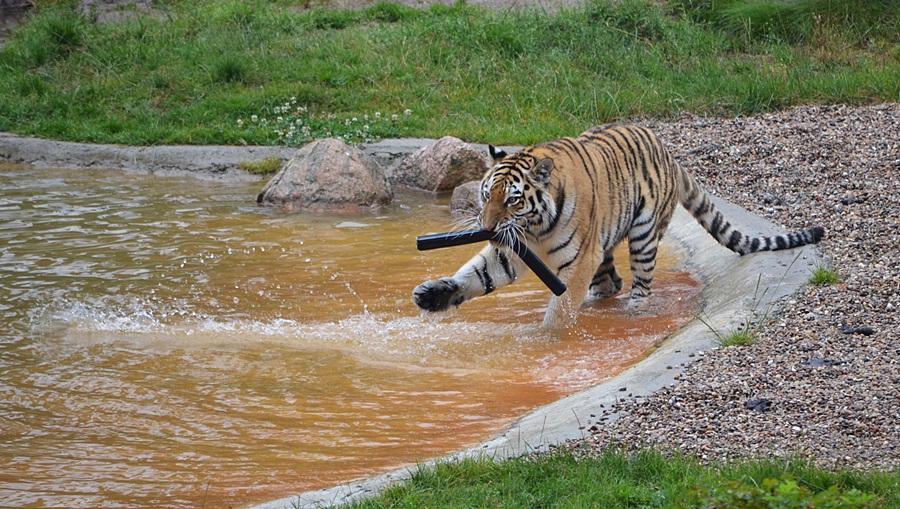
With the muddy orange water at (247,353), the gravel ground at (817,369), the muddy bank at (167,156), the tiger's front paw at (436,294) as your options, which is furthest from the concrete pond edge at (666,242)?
the tiger's front paw at (436,294)

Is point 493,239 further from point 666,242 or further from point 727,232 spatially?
point 666,242

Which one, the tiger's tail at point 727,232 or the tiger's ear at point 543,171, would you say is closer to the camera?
the tiger's ear at point 543,171

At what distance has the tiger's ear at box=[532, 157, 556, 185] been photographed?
5.48m

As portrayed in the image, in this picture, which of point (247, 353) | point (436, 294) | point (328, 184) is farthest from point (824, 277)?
point (328, 184)

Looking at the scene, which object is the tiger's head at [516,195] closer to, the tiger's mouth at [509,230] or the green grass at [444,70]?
the tiger's mouth at [509,230]

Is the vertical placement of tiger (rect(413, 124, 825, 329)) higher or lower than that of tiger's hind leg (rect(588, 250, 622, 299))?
higher

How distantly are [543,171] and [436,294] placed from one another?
949 mm

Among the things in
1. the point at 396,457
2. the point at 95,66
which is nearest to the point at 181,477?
the point at 396,457

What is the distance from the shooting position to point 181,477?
13.4ft

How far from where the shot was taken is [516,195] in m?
5.50

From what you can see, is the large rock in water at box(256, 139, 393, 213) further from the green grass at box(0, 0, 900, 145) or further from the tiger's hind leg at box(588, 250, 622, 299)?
the tiger's hind leg at box(588, 250, 622, 299)

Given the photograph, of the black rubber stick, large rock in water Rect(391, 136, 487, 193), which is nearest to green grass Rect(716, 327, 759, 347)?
the black rubber stick

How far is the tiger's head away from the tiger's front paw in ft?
1.59

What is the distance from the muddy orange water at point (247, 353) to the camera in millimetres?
4234
